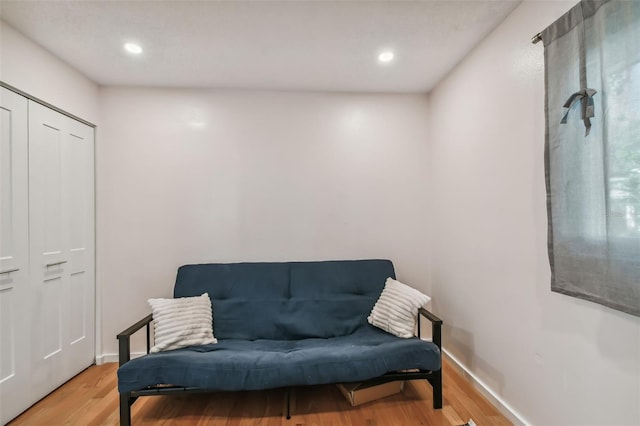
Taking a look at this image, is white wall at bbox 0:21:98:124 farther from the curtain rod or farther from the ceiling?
the curtain rod

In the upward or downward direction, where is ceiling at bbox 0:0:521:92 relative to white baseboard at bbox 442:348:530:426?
upward

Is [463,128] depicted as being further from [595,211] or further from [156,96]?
[156,96]

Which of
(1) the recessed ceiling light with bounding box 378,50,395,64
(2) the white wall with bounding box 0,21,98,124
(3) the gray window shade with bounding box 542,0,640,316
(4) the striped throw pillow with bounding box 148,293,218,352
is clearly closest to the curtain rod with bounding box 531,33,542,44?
(3) the gray window shade with bounding box 542,0,640,316

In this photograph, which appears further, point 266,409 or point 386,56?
point 386,56

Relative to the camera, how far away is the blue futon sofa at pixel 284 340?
6.32 feet

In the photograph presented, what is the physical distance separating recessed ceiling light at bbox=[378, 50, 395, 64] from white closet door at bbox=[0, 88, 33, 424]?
98.5 inches

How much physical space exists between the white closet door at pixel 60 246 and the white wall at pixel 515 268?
3.13 meters

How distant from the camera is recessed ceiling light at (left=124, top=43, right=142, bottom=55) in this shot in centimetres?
222

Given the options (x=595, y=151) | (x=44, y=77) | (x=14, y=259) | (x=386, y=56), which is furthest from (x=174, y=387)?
(x=386, y=56)

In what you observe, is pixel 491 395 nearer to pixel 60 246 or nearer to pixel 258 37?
pixel 258 37

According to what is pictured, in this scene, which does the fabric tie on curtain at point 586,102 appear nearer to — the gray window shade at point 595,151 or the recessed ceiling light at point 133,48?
the gray window shade at point 595,151

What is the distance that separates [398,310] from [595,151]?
5.11 ft

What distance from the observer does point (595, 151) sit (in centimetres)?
136

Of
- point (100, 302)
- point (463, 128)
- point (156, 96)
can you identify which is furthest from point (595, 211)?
point (100, 302)
